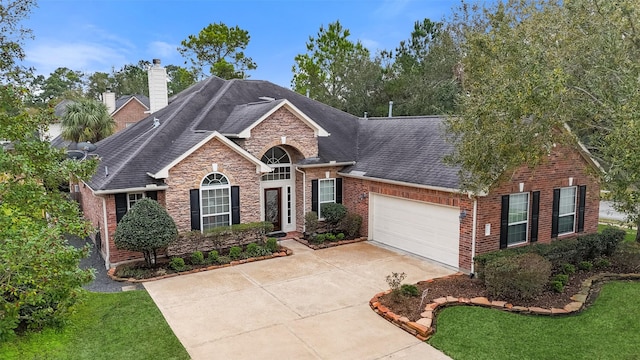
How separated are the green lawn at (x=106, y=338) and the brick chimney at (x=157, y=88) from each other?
42.5 feet

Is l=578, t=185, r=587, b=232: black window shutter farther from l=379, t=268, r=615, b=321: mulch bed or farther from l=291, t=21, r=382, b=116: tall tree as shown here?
l=291, t=21, r=382, b=116: tall tree

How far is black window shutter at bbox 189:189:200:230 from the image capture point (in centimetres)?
1468

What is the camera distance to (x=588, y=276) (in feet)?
41.6

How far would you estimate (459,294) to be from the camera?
11250mm

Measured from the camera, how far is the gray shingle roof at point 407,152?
562 inches

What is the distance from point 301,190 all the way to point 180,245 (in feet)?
17.5

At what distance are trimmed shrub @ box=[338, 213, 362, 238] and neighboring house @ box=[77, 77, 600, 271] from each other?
38cm

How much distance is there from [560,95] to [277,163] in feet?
36.2

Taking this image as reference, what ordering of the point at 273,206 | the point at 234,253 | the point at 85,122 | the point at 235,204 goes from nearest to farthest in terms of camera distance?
the point at 234,253
the point at 235,204
the point at 273,206
the point at 85,122

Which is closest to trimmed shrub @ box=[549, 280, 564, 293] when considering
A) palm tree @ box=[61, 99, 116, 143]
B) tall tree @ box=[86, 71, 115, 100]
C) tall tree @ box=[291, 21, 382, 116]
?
palm tree @ box=[61, 99, 116, 143]

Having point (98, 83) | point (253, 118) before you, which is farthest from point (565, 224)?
point (98, 83)

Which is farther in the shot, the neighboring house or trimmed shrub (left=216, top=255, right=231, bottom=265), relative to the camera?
trimmed shrub (left=216, top=255, right=231, bottom=265)

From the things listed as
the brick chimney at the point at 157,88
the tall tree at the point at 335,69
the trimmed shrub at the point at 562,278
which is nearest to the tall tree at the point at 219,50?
the tall tree at the point at 335,69

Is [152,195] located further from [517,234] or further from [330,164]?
[517,234]
